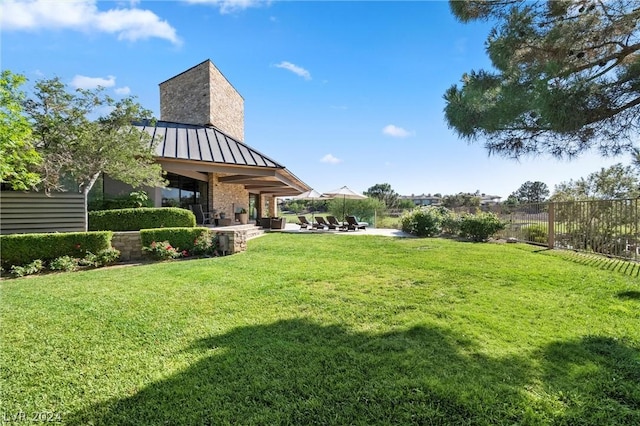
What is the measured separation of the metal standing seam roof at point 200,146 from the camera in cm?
1307

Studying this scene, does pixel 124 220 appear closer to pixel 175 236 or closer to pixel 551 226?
pixel 175 236

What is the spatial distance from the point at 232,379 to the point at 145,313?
2251mm

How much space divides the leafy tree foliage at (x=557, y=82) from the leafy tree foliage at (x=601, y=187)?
11588 mm

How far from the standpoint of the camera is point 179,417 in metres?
2.19

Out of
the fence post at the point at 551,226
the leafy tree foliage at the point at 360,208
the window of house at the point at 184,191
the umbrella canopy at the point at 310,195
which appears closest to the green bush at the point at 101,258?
the window of house at the point at 184,191

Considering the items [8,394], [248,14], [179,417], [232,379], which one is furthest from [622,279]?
[248,14]

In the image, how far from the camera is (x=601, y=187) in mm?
14984

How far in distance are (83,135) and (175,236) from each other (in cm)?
361

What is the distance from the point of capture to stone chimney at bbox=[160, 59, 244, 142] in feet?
62.4

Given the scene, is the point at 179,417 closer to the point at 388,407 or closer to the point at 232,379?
the point at 232,379

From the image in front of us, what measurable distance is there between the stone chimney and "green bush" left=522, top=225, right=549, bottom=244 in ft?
56.0

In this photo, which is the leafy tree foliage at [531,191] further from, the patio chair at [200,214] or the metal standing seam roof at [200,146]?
the patio chair at [200,214]

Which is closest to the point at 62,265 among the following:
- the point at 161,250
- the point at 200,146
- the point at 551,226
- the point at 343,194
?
the point at 161,250

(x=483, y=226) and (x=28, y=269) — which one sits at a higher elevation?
(x=483, y=226)
